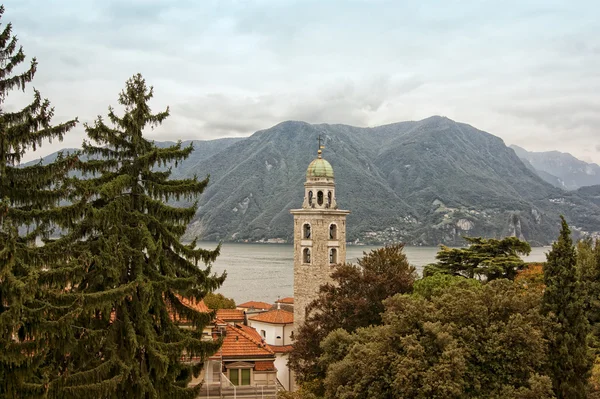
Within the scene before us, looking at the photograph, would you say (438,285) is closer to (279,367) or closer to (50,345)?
(279,367)

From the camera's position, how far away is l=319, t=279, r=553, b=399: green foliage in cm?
1798

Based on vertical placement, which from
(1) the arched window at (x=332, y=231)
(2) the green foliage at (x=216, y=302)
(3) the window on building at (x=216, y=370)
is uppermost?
(1) the arched window at (x=332, y=231)

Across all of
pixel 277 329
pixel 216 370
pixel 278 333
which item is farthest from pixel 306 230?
pixel 216 370

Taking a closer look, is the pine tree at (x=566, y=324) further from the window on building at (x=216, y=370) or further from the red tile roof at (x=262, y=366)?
the window on building at (x=216, y=370)

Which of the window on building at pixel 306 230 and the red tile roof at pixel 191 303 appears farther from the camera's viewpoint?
the window on building at pixel 306 230

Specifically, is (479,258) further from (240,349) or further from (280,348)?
(240,349)

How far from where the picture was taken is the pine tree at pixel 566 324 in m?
18.9

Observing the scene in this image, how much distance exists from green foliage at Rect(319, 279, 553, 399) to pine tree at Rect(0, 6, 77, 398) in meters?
11.1

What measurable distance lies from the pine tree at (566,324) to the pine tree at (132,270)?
11928 millimetres

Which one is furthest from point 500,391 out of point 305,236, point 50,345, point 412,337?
point 305,236

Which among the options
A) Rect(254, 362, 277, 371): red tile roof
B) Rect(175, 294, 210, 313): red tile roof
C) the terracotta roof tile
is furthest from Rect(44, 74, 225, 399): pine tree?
the terracotta roof tile

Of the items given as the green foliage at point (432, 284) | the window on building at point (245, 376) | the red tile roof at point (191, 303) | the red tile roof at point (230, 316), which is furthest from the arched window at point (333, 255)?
the window on building at point (245, 376)

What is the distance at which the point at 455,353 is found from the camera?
1811 cm

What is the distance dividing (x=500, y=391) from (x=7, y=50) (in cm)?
1651
